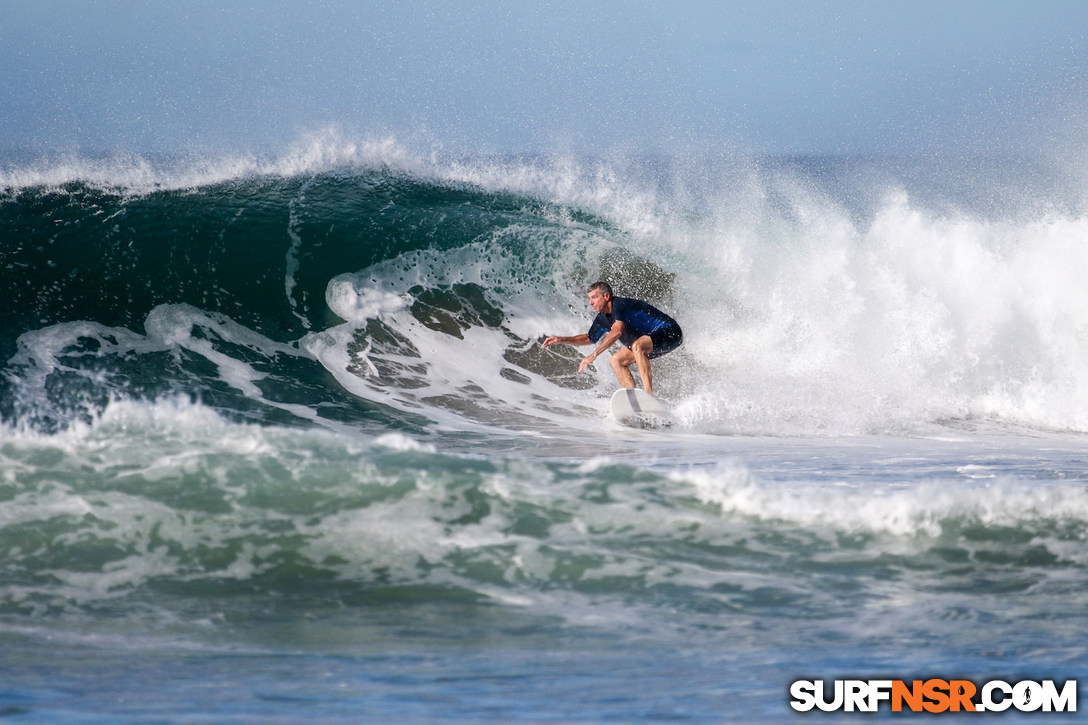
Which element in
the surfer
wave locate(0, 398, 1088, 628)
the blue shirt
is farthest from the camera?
the blue shirt

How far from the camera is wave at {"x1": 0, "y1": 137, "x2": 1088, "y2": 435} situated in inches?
332

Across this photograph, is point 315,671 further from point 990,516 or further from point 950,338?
point 950,338

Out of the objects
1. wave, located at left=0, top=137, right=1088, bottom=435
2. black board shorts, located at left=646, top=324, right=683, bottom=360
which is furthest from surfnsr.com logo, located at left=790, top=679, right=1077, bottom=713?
black board shorts, located at left=646, top=324, right=683, bottom=360

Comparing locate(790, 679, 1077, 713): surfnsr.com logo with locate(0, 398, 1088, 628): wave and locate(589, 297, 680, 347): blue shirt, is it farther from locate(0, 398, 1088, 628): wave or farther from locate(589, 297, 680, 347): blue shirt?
locate(589, 297, 680, 347): blue shirt

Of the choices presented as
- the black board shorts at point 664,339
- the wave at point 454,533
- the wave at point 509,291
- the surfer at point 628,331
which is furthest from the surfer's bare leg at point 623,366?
the wave at point 454,533

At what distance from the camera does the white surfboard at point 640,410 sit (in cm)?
796

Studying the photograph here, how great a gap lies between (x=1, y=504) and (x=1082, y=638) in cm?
475

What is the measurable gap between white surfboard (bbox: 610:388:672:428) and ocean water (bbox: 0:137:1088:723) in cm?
18

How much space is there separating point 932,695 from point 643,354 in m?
5.37

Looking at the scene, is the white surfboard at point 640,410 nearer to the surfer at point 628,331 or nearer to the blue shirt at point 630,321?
the surfer at point 628,331

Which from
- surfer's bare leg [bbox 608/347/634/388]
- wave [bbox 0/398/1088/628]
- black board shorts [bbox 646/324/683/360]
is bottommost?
wave [bbox 0/398/1088/628]

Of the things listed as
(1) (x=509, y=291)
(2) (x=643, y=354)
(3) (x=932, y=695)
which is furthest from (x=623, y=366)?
(3) (x=932, y=695)

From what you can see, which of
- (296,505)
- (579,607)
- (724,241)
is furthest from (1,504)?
(724,241)

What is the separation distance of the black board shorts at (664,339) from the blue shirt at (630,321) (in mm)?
21
